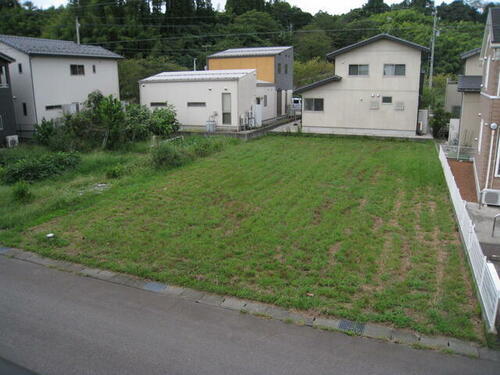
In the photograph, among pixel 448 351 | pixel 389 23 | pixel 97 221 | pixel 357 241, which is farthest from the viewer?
pixel 389 23

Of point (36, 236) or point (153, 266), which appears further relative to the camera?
point (36, 236)

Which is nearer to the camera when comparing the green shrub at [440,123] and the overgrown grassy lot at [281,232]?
the overgrown grassy lot at [281,232]

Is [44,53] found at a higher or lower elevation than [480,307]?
higher

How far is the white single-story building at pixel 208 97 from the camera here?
21.3m

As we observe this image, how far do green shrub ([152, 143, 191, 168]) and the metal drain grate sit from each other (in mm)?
10252

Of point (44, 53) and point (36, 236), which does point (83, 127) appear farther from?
point (36, 236)

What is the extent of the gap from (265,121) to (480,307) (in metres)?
20.5

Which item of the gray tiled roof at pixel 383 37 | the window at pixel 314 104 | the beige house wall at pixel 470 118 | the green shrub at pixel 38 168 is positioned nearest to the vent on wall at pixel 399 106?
the gray tiled roof at pixel 383 37

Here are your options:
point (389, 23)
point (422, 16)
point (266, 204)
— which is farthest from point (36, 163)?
point (422, 16)

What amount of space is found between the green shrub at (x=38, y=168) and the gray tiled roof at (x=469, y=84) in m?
14.2

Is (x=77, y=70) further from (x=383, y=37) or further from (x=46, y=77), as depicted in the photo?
(x=383, y=37)

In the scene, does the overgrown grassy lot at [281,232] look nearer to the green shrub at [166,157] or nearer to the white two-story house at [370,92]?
the green shrub at [166,157]

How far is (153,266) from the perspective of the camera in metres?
7.10

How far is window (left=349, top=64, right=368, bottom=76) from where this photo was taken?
68.1ft
